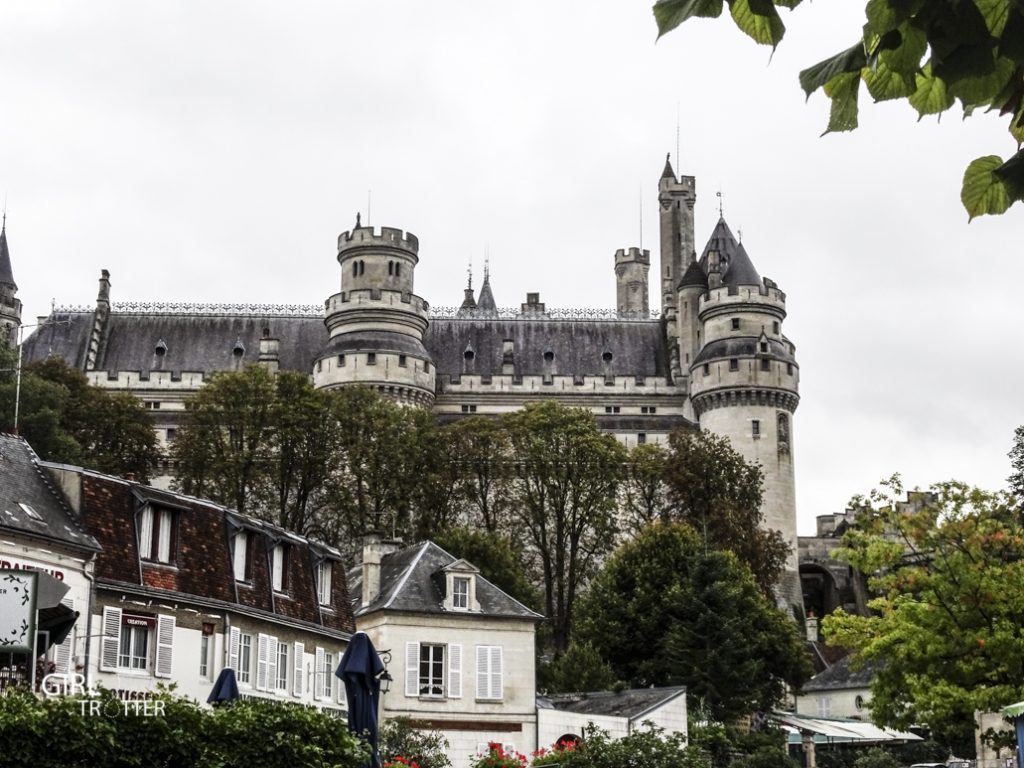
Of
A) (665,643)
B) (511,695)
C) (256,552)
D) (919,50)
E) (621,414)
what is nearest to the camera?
(919,50)

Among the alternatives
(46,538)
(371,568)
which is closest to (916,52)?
(46,538)

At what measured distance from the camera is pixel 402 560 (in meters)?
44.1

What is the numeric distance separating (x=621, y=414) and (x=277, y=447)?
25903 millimetres

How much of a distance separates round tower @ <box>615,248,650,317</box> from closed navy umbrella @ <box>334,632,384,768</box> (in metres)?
97.3

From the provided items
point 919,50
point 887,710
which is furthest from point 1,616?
point 887,710

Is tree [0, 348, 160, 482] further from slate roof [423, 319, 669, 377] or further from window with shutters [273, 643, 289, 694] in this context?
window with shutters [273, 643, 289, 694]

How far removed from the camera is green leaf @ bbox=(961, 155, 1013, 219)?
4.44 meters

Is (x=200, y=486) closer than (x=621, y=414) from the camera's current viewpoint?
Yes

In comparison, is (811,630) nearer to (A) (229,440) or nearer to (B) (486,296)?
(A) (229,440)

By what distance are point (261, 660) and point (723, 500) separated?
142ft

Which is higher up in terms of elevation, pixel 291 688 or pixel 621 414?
pixel 621 414

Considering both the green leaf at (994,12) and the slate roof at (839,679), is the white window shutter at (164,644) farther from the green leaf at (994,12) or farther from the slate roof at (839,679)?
the slate roof at (839,679)

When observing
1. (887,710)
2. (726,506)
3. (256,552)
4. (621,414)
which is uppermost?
(621,414)

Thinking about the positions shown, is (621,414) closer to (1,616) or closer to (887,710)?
(887,710)
